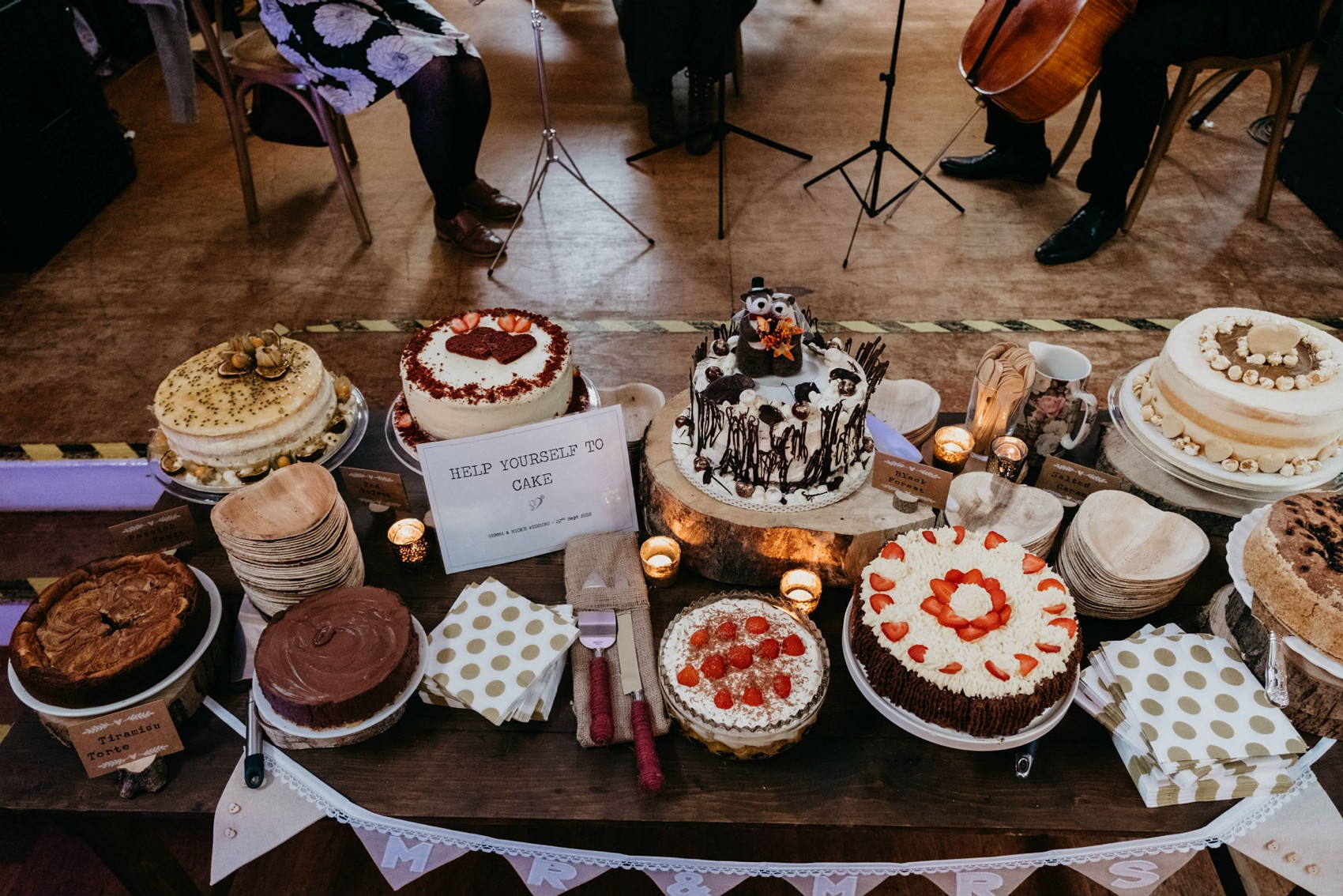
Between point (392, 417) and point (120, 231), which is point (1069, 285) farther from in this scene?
point (120, 231)

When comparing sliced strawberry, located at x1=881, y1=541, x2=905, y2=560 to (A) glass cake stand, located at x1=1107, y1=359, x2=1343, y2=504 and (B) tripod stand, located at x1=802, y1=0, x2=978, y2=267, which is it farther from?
(B) tripod stand, located at x1=802, y1=0, x2=978, y2=267

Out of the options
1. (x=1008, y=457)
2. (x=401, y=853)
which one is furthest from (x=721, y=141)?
(x=401, y=853)

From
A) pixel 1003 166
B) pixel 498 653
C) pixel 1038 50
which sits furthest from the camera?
pixel 1003 166

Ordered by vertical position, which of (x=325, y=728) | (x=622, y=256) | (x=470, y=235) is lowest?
(x=622, y=256)

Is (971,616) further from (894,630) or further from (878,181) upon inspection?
(878,181)

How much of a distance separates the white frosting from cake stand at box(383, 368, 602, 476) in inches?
36.0

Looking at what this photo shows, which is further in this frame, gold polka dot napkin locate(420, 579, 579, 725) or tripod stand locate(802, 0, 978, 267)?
tripod stand locate(802, 0, 978, 267)

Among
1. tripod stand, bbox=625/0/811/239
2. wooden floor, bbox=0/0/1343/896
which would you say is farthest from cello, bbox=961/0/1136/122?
tripod stand, bbox=625/0/811/239

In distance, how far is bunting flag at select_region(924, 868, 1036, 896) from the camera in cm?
180

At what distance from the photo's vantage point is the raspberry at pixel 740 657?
1.73m

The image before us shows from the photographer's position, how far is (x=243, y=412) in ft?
7.23

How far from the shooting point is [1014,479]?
2191 mm

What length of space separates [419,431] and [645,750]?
1.11 metres

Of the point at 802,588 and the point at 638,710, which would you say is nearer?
the point at 638,710
